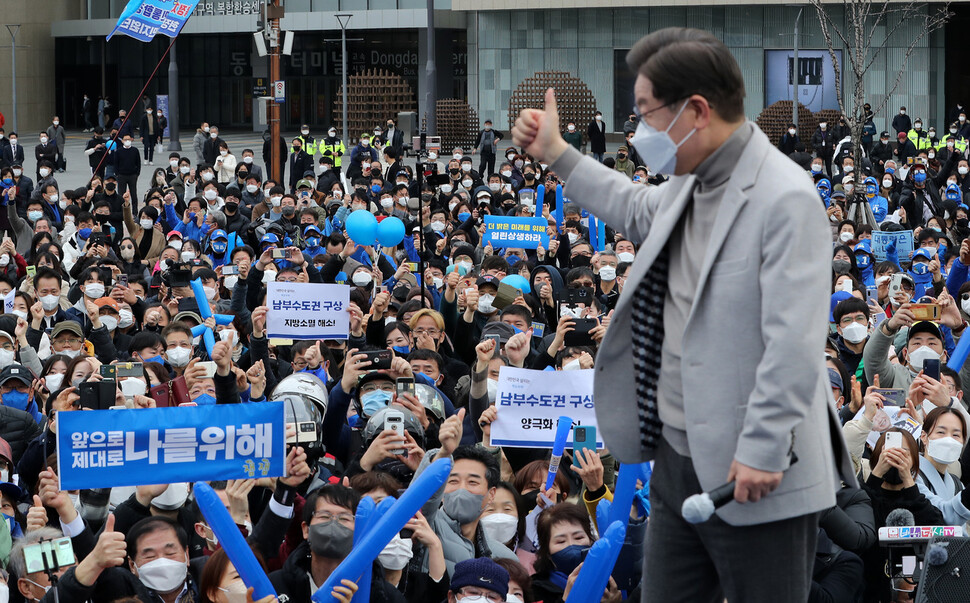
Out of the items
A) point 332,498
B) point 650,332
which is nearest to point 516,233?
point 332,498

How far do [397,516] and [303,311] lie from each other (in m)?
5.44

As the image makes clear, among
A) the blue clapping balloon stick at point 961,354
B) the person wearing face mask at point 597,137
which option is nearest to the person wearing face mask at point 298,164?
the person wearing face mask at point 597,137

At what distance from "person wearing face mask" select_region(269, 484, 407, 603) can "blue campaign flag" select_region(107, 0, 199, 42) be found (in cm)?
1809

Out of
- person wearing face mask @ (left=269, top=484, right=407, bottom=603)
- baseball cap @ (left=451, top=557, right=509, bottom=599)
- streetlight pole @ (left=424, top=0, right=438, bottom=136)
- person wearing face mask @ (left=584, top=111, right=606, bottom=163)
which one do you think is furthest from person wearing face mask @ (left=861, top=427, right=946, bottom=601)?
person wearing face mask @ (left=584, top=111, right=606, bottom=163)

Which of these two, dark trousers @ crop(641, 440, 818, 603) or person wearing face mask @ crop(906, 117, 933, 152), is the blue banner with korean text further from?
person wearing face mask @ crop(906, 117, 933, 152)

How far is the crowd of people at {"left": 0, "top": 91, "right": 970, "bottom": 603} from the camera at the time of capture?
17.6 feet

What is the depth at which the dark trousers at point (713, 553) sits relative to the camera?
9.23 feet

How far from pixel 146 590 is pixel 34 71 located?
49.8 meters

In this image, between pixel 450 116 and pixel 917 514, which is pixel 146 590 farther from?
pixel 450 116

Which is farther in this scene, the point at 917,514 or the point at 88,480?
the point at 917,514

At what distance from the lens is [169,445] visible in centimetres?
523

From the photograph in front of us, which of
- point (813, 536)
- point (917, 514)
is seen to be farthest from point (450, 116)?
point (813, 536)

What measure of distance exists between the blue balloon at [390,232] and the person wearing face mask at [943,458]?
7948 mm

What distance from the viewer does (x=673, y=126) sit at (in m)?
2.83
